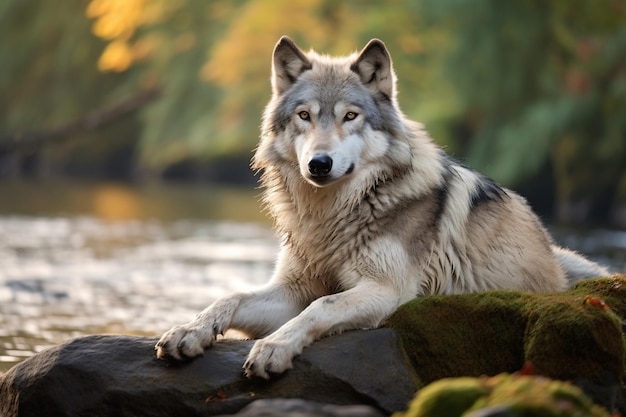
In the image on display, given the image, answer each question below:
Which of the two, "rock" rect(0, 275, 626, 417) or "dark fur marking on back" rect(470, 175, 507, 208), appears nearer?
"rock" rect(0, 275, 626, 417)

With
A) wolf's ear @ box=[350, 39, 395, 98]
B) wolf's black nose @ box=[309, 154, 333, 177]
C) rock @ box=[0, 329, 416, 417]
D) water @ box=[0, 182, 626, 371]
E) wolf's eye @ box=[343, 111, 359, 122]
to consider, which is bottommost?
water @ box=[0, 182, 626, 371]

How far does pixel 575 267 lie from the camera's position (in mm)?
6750

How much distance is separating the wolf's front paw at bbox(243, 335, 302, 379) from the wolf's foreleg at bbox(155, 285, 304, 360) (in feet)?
1.06

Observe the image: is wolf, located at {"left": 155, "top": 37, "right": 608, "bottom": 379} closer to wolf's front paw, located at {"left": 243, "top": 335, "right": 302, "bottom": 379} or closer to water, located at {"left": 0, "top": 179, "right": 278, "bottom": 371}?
wolf's front paw, located at {"left": 243, "top": 335, "right": 302, "bottom": 379}

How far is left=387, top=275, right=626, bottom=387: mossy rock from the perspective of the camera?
4.81 m

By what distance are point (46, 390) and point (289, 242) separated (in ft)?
5.86

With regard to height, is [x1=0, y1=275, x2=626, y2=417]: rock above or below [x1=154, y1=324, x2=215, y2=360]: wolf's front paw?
below

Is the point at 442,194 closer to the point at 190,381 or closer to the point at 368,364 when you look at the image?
the point at 368,364

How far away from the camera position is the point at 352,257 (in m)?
5.77

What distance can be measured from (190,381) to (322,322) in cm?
73

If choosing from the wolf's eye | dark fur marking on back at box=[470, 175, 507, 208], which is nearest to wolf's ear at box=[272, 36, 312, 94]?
the wolf's eye

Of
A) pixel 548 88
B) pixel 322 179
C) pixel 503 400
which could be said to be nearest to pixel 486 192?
pixel 322 179

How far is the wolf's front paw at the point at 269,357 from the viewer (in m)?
4.88

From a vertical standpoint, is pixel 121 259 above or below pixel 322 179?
below
